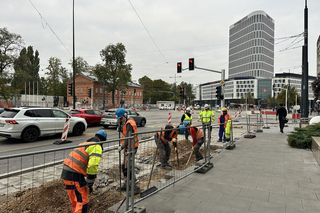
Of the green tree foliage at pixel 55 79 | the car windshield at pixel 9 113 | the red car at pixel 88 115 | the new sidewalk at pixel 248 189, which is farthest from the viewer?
the green tree foliage at pixel 55 79

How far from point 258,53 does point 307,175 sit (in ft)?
371

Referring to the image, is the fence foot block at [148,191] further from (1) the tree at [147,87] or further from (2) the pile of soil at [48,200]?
(1) the tree at [147,87]

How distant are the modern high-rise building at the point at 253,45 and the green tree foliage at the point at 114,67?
6750 centimetres

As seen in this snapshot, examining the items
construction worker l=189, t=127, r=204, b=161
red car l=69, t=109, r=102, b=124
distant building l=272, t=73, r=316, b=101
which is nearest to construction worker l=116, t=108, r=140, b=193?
construction worker l=189, t=127, r=204, b=161

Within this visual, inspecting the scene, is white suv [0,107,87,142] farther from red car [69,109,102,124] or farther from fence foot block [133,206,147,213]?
fence foot block [133,206,147,213]

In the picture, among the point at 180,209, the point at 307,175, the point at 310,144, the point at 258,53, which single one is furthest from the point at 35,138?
the point at 258,53

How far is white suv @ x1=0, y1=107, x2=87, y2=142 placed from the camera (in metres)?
10.7

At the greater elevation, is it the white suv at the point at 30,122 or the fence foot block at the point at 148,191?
the white suv at the point at 30,122

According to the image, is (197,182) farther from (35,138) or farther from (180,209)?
(35,138)

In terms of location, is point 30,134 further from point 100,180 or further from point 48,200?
point 48,200

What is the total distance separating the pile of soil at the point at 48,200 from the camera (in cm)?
393

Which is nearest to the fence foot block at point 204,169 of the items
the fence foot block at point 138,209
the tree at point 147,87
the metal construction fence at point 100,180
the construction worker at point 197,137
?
the construction worker at point 197,137

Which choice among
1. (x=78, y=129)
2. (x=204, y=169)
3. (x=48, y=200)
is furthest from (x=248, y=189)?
(x=78, y=129)

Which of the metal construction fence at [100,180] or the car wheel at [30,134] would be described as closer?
the metal construction fence at [100,180]
